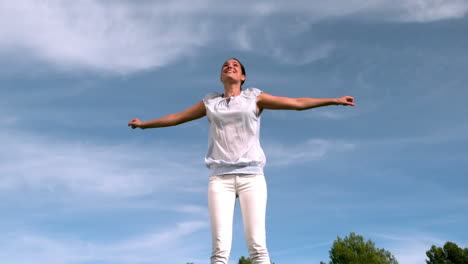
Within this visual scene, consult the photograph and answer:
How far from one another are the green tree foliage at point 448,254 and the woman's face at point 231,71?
64.7 metres

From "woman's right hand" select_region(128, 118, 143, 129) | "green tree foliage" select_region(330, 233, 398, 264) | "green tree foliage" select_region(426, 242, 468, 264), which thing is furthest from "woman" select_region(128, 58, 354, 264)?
"green tree foliage" select_region(426, 242, 468, 264)

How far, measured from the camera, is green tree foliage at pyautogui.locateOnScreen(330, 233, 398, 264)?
61188mm

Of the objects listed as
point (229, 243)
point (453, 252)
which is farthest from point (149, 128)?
point (453, 252)

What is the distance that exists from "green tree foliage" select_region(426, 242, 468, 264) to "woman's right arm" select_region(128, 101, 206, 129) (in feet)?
212

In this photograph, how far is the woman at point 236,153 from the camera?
6.95m

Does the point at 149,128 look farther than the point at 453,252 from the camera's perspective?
No

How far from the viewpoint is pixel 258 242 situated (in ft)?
22.8

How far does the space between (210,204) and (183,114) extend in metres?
1.78

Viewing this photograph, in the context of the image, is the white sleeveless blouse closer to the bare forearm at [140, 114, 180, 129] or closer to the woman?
the woman

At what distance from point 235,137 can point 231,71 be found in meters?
1.08

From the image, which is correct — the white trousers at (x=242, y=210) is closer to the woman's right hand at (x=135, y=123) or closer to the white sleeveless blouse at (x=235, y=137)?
the white sleeveless blouse at (x=235, y=137)

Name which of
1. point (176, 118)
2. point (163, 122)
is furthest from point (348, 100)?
A: point (163, 122)

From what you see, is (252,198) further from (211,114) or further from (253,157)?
(211,114)

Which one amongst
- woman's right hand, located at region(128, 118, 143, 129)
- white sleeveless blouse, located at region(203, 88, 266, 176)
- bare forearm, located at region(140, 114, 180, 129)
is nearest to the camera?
white sleeveless blouse, located at region(203, 88, 266, 176)
